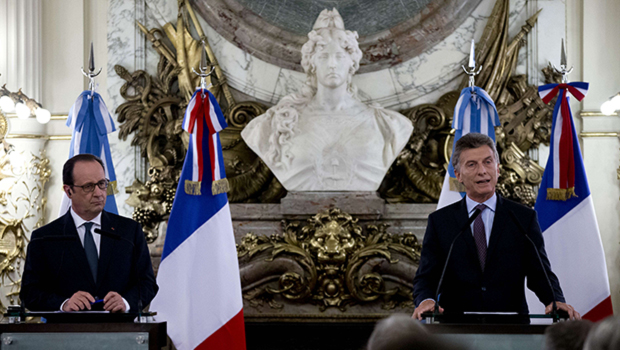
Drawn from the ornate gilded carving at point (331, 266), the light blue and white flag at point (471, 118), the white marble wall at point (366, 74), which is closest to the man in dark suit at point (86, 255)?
the ornate gilded carving at point (331, 266)

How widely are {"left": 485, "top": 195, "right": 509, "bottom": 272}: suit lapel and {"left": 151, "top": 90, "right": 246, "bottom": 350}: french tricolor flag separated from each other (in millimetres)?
2229

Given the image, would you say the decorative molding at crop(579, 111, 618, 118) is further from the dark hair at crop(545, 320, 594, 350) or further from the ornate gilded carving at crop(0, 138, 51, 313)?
the dark hair at crop(545, 320, 594, 350)

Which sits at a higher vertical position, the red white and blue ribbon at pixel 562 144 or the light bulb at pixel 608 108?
the light bulb at pixel 608 108

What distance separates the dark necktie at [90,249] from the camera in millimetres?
2977

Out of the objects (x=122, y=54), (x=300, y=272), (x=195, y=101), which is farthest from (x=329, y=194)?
(x=122, y=54)

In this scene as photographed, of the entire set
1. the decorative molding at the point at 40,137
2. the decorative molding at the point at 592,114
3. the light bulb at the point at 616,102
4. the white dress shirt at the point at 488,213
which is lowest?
the white dress shirt at the point at 488,213

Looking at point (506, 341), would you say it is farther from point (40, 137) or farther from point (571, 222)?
point (40, 137)

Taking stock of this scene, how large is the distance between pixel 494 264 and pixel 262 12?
13.9 feet

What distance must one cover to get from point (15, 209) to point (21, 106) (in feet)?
3.04

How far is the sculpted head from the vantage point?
5.52m

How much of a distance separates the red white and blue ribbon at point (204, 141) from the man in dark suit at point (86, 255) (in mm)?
1642

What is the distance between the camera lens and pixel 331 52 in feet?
18.1

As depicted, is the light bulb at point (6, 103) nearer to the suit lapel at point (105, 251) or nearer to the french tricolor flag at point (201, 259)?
the french tricolor flag at point (201, 259)

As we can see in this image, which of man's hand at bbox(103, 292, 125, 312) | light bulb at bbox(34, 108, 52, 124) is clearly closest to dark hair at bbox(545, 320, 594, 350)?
man's hand at bbox(103, 292, 125, 312)
